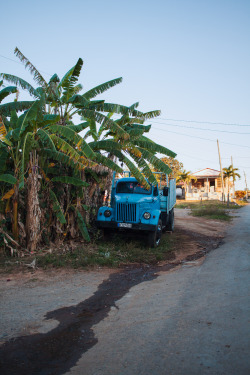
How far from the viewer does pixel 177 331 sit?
3.74 metres

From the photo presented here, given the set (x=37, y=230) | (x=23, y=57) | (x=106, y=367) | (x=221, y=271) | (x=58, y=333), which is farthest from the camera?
(x=23, y=57)

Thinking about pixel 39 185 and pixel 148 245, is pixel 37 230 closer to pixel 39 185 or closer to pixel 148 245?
pixel 39 185

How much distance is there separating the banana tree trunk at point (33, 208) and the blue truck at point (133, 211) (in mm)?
2289

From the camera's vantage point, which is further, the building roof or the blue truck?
the building roof

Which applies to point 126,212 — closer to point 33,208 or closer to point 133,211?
point 133,211

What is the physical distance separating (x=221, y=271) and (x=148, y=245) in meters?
3.26

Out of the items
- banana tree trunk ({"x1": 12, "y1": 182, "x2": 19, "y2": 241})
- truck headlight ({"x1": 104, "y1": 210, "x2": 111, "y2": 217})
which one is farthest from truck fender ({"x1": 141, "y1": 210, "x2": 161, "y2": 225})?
banana tree trunk ({"x1": 12, "y1": 182, "x2": 19, "y2": 241})

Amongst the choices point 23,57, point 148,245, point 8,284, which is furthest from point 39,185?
point 23,57

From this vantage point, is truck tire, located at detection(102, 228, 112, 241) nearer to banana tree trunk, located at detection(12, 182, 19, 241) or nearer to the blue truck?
the blue truck

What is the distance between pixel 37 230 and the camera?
842 cm

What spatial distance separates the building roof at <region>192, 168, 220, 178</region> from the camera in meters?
51.6

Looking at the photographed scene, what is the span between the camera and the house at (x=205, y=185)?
49.3m

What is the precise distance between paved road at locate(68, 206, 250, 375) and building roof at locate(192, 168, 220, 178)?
4738cm

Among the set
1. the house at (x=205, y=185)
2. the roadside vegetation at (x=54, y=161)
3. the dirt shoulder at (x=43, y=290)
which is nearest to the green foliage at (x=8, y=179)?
the roadside vegetation at (x=54, y=161)
